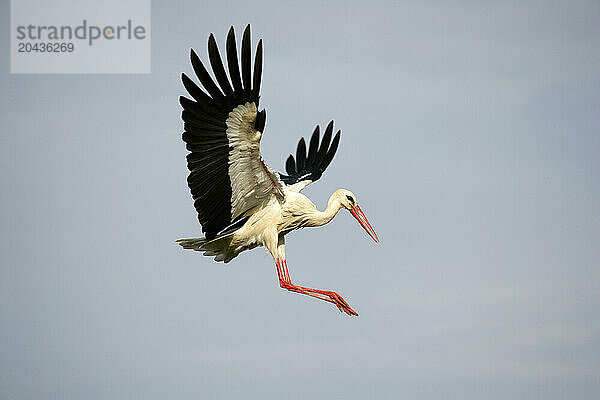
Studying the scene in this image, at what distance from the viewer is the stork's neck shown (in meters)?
19.9

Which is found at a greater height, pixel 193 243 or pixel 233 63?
pixel 233 63

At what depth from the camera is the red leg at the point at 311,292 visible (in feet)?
61.9

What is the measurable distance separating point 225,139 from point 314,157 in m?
4.42

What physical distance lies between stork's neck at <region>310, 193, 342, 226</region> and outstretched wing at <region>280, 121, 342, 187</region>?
1.59 m

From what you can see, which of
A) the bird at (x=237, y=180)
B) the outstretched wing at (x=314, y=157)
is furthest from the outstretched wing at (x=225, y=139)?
the outstretched wing at (x=314, y=157)

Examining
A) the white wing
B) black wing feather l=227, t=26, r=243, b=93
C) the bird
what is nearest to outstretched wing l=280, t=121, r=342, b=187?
the bird

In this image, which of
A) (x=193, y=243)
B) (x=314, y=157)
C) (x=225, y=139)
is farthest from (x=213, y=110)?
(x=314, y=157)

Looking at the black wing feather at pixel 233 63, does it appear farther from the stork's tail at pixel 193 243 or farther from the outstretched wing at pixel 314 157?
the outstretched wing at pixel 314 157

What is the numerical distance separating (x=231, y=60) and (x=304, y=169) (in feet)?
16.5

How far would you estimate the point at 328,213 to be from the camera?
20031 millimetres

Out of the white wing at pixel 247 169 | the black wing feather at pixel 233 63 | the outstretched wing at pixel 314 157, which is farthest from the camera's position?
the outstretched wing at pixel 314 157

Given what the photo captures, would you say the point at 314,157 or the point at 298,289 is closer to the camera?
the point at 298,289

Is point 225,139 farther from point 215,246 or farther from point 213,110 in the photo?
point 215,246

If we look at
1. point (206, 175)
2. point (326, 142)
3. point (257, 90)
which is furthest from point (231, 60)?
point (326, 142)
